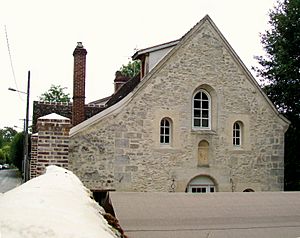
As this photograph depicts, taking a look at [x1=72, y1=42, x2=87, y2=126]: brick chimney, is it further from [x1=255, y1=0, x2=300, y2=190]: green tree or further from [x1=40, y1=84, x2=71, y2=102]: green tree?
[x1=40, y1=84, x2=71, y2=102]: green tree

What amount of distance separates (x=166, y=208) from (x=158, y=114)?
967 centimetres

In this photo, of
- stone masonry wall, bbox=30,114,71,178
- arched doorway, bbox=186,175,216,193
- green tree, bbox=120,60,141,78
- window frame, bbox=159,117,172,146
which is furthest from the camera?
green tree, bbox=120,60,141,78

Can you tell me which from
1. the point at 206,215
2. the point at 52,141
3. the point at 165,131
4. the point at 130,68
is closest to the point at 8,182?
the point at 130,68

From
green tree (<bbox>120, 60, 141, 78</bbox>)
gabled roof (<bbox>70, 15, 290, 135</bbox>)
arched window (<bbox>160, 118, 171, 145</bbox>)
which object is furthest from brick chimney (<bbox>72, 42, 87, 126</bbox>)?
green tree (<bbox>120, 60, 141, 78</bbox>)

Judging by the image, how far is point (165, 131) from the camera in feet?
51.0

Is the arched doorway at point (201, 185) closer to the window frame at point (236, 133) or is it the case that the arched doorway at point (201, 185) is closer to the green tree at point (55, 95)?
the window frame at point (236, 133)

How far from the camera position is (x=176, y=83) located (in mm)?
15398

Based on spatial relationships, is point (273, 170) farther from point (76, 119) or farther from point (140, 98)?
point (76, 119)

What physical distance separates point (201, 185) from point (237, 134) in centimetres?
237

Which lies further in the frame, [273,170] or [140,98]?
[273,170]

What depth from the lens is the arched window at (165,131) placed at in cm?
1541

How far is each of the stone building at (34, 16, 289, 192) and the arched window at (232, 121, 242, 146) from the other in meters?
0.04

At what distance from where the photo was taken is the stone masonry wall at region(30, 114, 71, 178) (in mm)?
12500

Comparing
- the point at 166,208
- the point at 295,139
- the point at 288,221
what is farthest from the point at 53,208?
the point at 295,139
